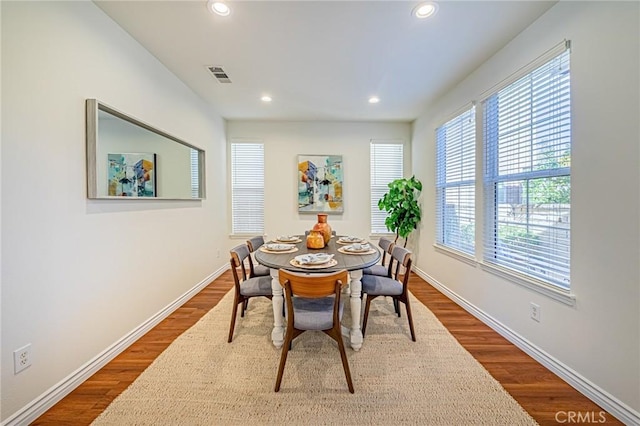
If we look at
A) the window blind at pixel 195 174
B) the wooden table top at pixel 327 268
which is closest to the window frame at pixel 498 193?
the wooden table top at pixel 327 268

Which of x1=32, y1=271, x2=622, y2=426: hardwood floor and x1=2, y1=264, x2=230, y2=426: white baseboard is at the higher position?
x1=2, y1=264, x2=230, y2=426: white baseboard

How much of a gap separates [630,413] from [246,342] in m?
2.46

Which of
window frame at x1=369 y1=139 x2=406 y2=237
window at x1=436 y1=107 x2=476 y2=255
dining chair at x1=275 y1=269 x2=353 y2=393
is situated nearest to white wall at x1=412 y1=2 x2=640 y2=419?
window at x1=436 y1=107 x2=476 y2=255

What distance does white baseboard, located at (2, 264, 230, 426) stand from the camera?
1384 millimetres

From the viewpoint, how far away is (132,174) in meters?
2.17

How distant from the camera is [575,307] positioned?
1.67 metres

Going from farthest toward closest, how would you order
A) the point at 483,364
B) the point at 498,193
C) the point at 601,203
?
the point at 498,193, the point at 483,364, the point at 601,203

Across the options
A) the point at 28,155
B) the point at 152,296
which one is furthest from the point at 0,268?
the point at 152,296

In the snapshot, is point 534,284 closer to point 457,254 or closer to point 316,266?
point 457,254

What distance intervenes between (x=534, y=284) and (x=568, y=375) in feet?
1.96

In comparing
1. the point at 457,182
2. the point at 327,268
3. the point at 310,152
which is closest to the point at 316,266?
the point at 327,268

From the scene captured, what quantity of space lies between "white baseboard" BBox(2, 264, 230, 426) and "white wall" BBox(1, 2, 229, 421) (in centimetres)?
3

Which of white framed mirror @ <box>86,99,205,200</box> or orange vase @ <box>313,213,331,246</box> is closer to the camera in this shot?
white framed mirror @ <box>86,99,205,200</box>

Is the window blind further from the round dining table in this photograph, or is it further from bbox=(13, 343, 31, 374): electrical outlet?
bbox=(13, 343, 31, 374): electrical outlet
